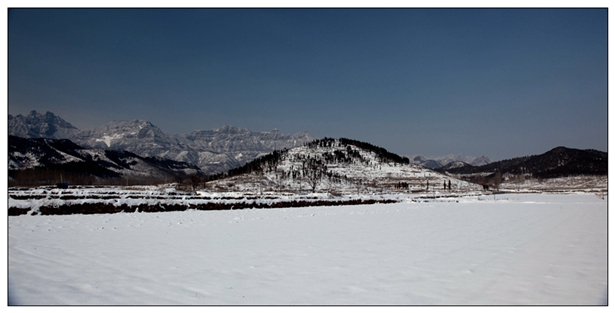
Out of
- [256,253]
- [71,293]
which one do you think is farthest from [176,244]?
[71,293]

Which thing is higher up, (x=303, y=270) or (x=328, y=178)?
(x=328, y=178)

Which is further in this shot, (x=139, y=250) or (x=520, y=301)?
(x=139, y=250)

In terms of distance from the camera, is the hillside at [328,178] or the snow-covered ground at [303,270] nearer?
the snow-covered ground at [303,270]

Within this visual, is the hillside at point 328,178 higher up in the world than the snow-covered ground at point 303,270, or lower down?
higher up

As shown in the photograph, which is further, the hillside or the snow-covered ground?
the hillside

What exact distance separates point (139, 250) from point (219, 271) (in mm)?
3397

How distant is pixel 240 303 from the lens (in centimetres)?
541

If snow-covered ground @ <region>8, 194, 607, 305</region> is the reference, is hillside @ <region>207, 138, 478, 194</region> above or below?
above

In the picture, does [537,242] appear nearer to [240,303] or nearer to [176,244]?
[240,303]

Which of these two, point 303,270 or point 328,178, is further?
point 328,178

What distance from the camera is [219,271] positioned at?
23.4 feet
